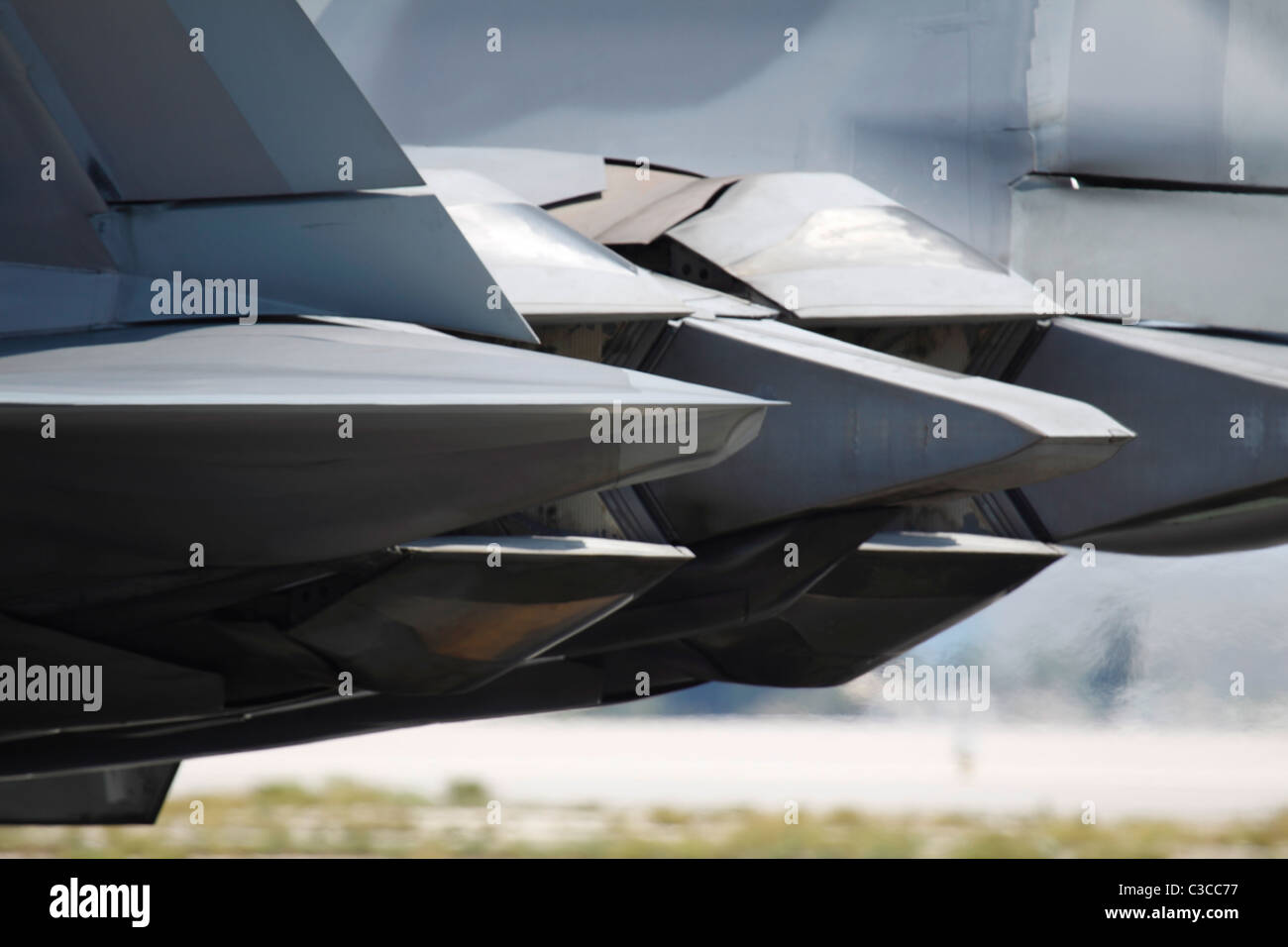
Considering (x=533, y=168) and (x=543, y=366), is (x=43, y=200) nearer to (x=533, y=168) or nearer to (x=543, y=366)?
(x=543, y=366)

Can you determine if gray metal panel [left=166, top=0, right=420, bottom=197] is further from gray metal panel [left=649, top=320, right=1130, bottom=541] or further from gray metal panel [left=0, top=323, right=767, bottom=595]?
gray metal panel [left=649, top=320, right=1130, bottom=541]

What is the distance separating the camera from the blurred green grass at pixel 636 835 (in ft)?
26.8

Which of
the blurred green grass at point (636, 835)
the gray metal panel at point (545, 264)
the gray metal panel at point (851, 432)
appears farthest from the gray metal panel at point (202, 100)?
the blurred green grass at point (636, 835)

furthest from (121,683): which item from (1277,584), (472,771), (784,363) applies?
(1277,584)

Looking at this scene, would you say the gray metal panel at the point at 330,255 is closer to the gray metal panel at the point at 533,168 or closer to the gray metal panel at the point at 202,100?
the gray metal panel at the point at 202,100

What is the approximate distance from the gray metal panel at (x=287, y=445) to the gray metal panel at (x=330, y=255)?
432mm

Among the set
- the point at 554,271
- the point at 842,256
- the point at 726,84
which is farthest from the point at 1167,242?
the point at 554,271

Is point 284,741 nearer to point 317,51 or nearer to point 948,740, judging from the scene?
point 317,51

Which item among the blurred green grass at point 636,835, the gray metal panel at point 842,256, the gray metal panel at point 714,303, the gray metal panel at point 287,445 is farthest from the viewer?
the blurred green grass at point 636,835

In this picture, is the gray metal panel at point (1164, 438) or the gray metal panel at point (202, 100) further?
the gray metal panel at point (1164, 438)

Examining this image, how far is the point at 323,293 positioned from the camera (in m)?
4.24

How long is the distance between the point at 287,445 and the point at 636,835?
5.50 m

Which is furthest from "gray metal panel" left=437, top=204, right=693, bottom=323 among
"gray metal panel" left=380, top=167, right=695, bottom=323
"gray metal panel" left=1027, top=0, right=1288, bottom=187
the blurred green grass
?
the blurred green grass

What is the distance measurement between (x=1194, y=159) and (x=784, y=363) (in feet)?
9.78
